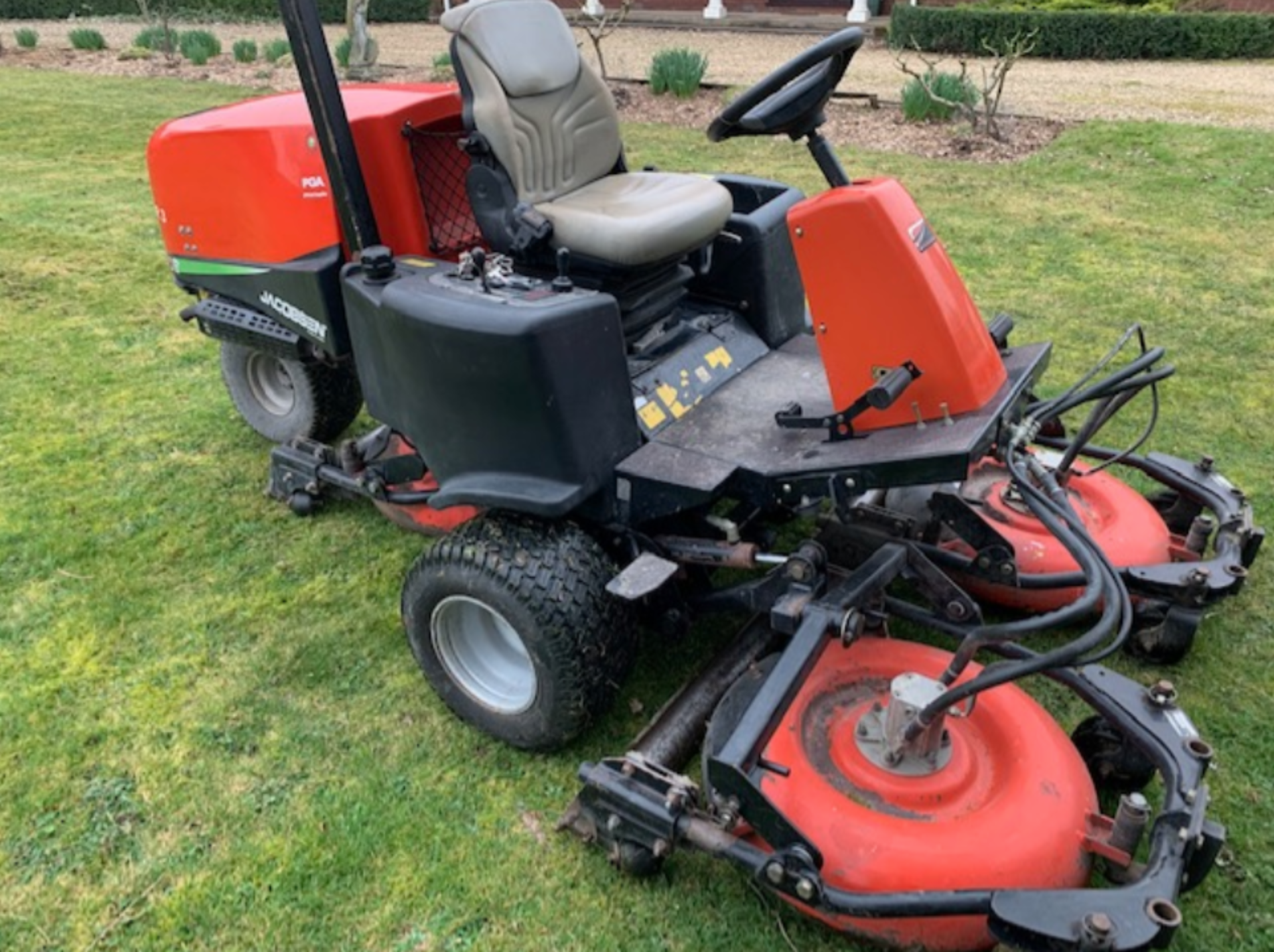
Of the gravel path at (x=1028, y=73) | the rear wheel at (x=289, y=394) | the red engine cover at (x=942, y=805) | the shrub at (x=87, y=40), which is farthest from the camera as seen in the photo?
the shrub at (x=87, y=40)

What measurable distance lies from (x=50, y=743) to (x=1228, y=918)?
2549mm

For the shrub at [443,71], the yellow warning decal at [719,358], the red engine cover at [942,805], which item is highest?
the yellow warning decal at [719,358]

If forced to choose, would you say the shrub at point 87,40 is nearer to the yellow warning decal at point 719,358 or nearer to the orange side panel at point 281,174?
the orange side panel at point 281,174

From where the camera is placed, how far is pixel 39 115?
31.1 ft

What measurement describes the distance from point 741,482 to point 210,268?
179 cm

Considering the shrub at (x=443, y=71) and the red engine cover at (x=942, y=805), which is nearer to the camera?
the red engine cover at (x=942, y=805)

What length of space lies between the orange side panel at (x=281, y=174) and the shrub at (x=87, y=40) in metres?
12.8

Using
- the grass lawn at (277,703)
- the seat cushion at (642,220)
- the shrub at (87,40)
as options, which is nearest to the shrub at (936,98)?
the grass lawn at (277,703)

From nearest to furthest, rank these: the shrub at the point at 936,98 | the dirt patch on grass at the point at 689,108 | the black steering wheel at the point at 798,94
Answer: the black steering wheel at the point at 798,94 < the dirt patch on grass at the point at 689,108 < the shrub at the point at 936,98

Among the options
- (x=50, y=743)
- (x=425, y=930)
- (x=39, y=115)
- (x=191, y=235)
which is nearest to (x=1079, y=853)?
(x=425, y=930)

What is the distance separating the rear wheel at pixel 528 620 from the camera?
7.23ft

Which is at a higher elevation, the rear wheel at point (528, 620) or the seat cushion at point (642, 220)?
the seat cushion at point (642, 220)

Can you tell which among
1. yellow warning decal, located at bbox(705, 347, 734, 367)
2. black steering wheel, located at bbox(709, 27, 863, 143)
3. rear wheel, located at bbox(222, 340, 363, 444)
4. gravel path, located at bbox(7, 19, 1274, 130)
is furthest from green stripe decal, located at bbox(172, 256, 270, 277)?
gravel path, located at bbox(7, 19, 1274, 130)

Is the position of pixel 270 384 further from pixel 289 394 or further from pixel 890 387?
pixel 890 387
